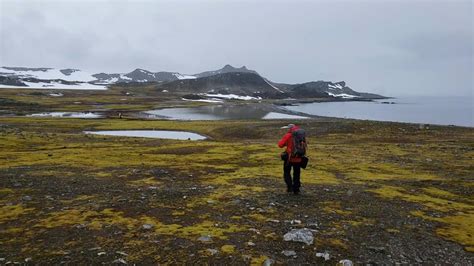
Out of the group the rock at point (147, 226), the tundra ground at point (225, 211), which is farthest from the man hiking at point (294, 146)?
the rock at point (147, 226)

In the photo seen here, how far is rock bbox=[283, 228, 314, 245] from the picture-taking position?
11609mm

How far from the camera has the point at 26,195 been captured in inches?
672

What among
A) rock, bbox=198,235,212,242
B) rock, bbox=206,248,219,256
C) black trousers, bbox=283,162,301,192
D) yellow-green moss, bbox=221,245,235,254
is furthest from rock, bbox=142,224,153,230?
black trousers, bbox=283,162,301,192

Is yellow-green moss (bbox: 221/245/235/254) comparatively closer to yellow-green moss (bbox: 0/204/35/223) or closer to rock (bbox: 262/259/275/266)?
rock (bbox: 262/259/275/266)

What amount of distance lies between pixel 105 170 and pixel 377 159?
22756 millimetres

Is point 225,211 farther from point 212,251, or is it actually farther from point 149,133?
point 149,133

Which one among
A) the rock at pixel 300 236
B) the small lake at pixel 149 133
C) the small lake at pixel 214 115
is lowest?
the small lake at pixel 149 133

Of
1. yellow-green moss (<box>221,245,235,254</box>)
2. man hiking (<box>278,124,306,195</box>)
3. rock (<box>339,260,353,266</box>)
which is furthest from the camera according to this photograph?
man hiking (<box>278,124,306,195</box>)

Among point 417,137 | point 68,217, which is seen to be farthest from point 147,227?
point 417,137

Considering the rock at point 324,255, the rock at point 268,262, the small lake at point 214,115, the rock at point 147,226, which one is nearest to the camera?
the rock at point 268,262

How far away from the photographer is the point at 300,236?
11.8 metres

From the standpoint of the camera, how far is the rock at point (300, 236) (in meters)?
11.6

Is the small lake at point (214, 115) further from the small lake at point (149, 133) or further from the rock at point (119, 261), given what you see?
the rock at point (119, 261)

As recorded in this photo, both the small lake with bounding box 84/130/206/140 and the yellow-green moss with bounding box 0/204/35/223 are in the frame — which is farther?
the small lake with bounding box 84/130/206/140
